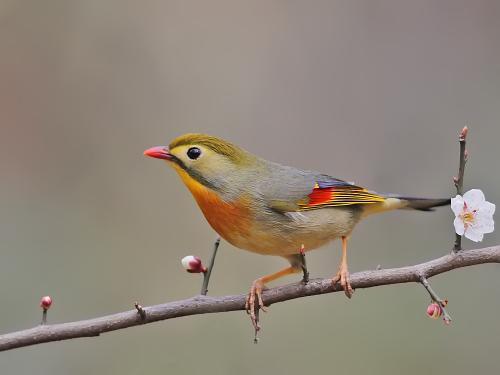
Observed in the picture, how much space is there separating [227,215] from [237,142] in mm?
2603

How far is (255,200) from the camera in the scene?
4.13 m

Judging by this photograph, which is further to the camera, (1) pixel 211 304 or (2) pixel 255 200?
(2) pixel 255 200

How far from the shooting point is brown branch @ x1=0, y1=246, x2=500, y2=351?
3227mm

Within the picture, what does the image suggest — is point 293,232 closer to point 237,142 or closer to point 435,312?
point 435,312

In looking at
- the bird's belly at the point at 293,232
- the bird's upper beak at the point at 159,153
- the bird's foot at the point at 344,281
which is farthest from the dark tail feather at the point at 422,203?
the bird's upper beak at the point at 159,153

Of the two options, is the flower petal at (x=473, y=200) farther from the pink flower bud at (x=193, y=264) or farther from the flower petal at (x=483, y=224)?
the pink flower bud at (x=193, y=264)

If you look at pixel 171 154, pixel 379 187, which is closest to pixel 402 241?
pixel 379 187

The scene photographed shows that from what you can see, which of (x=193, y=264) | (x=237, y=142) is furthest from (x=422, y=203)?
(x=237, y=142)

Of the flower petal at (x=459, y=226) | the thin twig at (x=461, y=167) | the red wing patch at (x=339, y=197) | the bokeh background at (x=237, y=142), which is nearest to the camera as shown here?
the thin twig at (x=461, y=167)

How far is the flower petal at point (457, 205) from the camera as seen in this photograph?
3.16 metres

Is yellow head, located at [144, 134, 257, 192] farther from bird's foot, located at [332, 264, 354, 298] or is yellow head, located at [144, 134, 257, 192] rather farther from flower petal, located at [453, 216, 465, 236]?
flower petal, located at [453, 216, 465, 236]

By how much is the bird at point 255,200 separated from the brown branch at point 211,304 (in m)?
0.41

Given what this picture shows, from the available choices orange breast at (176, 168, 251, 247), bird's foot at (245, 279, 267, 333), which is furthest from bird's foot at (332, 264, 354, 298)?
orange breast at (176, 168, 251, 247)

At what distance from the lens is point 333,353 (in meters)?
5.07
